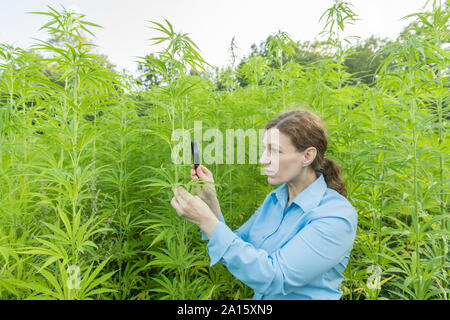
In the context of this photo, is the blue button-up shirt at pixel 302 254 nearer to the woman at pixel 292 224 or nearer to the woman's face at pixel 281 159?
the woman at pixel 292 224

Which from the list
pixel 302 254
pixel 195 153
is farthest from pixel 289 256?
pixel 195 153

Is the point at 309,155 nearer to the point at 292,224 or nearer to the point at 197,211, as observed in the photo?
the point at 292,224

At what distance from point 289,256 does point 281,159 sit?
1.59 feet

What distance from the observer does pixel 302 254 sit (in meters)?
1.17

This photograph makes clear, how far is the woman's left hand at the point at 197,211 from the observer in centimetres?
130

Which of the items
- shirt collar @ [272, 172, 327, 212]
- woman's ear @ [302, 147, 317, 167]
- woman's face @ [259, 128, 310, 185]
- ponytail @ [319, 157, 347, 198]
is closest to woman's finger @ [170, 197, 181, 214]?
woman's face @ [259, 128, 310, 185]

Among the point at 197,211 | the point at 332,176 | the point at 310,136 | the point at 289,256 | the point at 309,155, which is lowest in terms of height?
the point at 289,256

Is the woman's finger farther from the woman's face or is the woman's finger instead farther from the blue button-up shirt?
the woman's face

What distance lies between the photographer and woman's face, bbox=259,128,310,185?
1.44m

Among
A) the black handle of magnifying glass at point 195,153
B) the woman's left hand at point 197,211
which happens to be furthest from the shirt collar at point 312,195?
the black handle of magnifying glass at point 195,153

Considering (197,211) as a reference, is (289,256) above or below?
below

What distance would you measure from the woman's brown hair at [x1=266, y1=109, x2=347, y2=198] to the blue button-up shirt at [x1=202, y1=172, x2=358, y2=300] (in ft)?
0.71

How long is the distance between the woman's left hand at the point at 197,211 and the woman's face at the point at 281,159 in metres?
0.38

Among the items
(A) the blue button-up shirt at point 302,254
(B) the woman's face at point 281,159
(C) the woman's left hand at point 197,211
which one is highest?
(B) the woman's face at point 281,159
